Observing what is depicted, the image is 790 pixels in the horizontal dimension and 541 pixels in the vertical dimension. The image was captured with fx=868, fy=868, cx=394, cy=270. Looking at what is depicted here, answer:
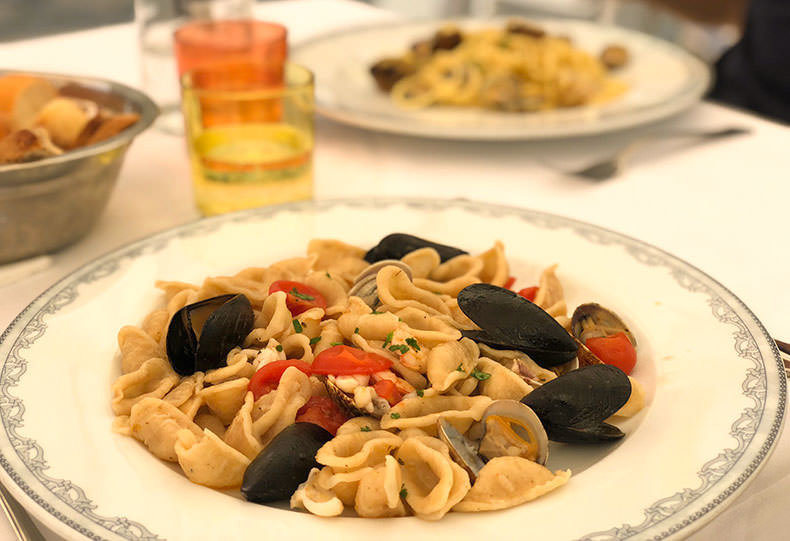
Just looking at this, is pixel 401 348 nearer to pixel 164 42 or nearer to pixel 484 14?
pixel 164 42

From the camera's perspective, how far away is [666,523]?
1.11 m

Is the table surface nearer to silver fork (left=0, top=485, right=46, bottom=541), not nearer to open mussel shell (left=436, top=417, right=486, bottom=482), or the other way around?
silver fork (left=0, top=485, right=46, bottom=541)

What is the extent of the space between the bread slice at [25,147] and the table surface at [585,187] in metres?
0.29

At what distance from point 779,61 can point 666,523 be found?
3578 millimetres

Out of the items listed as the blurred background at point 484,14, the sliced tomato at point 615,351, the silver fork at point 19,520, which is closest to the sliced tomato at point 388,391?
the sliced tomato at point 615,351

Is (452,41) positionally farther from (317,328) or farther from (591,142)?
(317,328)

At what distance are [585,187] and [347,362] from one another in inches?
52.1

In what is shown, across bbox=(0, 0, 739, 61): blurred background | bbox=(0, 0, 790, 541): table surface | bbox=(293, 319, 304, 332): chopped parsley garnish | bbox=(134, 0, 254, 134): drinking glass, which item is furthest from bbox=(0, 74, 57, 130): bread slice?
bbox=(0, 0, 739, 61): blurred background

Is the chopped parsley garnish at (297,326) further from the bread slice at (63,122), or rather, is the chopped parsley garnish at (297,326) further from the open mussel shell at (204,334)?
the bread slice at (63,122)

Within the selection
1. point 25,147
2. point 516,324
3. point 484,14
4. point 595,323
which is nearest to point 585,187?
point 595,323

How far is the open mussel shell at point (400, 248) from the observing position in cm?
185

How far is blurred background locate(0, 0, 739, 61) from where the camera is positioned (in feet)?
24.0

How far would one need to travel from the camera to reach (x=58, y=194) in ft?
6.11

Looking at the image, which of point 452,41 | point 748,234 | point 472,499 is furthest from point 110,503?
point 452,41
